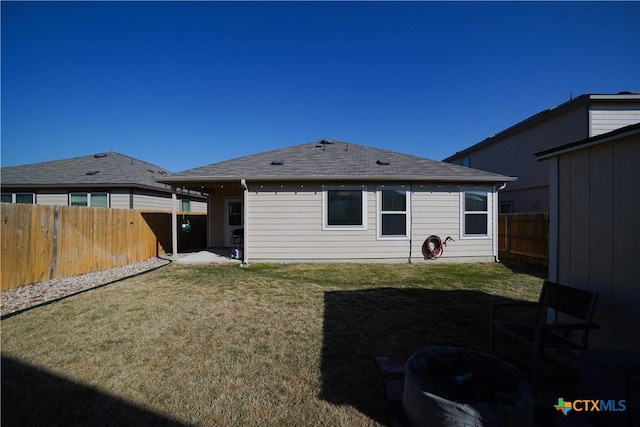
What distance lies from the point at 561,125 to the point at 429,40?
6.73m

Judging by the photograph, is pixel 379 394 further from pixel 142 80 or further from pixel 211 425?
pixel 142 80

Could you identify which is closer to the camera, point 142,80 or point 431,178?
point 431,178

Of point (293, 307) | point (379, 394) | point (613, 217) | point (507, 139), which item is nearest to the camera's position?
point (379, 394)

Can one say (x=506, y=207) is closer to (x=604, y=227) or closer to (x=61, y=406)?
(x=604, y=227)

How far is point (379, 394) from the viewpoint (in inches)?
101

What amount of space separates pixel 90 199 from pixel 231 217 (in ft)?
21.2

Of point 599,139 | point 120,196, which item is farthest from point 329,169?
point 120,196

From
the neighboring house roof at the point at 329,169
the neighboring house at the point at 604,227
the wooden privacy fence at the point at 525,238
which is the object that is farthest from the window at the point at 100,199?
the wooden privacy fence at the point at 525,238

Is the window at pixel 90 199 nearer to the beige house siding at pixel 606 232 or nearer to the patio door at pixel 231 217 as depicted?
the patio door at pixel 231 217

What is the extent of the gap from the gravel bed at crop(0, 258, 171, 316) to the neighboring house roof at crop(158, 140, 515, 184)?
9.96 feet

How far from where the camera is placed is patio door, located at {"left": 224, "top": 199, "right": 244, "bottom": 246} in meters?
12.9

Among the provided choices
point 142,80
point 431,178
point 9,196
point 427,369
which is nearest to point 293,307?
point 427,369

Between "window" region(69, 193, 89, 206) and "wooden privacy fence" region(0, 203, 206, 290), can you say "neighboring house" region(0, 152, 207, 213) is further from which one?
"wooden privacy fence" region(0, 203, 206, 290)

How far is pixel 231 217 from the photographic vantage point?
42.8ft
